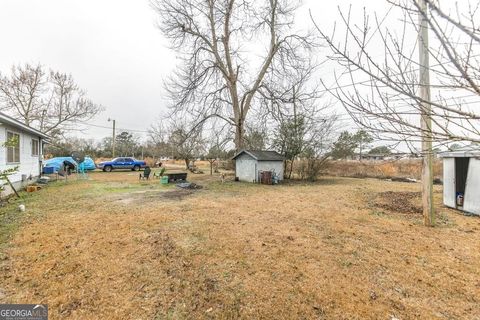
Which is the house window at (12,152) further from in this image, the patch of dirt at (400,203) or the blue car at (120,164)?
the patch of dirt at (400,203)

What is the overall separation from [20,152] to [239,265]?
11.9 m

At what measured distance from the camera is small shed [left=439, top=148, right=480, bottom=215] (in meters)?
6.57

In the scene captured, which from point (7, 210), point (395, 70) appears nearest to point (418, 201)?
point (395, 70)

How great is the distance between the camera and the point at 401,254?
3.91 metres

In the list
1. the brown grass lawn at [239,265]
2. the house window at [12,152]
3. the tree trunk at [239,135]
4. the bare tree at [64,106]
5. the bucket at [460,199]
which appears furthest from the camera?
the bare tree at [64,106]

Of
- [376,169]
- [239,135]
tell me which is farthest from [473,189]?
[376,169]

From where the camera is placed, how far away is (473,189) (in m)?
6.68

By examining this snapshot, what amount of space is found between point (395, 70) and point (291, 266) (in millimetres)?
2881

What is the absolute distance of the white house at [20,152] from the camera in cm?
828

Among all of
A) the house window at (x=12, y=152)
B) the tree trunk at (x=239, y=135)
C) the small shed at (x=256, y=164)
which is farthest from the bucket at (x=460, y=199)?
the house window at (x=12, y=152)

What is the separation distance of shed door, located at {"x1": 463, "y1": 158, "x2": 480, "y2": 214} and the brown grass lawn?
93 cm

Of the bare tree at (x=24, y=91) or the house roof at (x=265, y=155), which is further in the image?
the bare tree at (x=24, y=91)

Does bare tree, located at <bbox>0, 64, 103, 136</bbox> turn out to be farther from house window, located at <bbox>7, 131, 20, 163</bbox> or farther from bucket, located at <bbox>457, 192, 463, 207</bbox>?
bucket, located at <bbox>457, 192, 463, 207</bbox>

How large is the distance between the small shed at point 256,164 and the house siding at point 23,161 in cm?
1070
